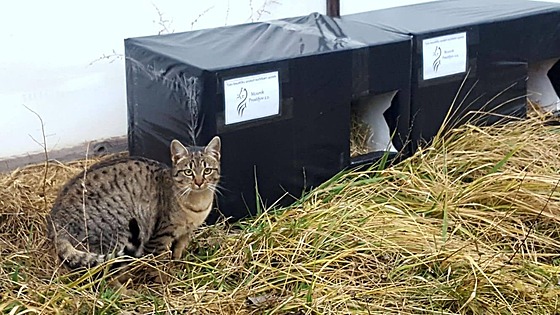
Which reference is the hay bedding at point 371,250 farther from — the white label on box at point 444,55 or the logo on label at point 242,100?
the logo on label at point 242,100

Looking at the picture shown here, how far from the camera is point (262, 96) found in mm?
3334

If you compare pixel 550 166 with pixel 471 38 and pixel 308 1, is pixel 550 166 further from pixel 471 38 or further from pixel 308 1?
pixel 308 1

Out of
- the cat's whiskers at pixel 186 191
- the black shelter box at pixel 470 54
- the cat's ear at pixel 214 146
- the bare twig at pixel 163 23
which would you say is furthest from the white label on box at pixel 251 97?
the bare twig at pixel 163 23

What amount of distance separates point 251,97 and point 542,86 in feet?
5.82

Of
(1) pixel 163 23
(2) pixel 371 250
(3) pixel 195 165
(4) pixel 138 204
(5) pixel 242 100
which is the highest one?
(1) pixel 163 23

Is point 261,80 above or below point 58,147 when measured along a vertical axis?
above

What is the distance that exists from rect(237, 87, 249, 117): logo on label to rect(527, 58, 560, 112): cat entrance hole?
1702 mm

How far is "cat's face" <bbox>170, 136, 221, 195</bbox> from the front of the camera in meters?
3.16

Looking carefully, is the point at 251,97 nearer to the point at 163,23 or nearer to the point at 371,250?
the point at 371,250

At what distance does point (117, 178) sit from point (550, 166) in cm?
167

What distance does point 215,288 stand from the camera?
2.99 m

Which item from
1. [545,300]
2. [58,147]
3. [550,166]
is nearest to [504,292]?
[545,300]

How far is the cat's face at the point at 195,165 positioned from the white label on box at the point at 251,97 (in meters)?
0.15

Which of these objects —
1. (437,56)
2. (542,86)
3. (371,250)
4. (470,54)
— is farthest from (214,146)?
(542,86)
